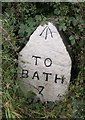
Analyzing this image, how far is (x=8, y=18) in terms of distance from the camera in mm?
3871

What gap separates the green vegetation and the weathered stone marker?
7 centimetres

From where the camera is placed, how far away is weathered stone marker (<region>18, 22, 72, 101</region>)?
3693 mm

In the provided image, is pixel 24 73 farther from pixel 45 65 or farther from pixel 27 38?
pixel 27 38

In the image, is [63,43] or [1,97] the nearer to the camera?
[1,97]

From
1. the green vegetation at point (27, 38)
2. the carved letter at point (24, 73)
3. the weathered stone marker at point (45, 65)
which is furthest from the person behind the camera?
the carved letter at point (24, 73)

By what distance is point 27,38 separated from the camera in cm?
385

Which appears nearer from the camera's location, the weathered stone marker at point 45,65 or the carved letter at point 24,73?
the weathered stone marker at point 45,65

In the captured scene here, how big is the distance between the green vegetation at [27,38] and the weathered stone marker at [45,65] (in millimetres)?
68

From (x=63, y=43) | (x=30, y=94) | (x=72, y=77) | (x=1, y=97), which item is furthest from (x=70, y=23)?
(x=1, y=97)

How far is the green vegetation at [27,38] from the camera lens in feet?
11.7

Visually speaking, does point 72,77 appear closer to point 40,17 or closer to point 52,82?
point 52,82

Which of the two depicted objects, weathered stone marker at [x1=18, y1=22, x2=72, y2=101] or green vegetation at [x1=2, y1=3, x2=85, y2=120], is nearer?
green vegetation at [x1=2, y1=3, x2=85, y2=120]

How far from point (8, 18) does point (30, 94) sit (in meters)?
0.77

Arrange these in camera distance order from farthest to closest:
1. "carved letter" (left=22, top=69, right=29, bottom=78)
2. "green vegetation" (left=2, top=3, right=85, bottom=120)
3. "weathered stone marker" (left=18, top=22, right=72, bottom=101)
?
"carved letter" (left=22, top=69, right=29, bottom=78) < "weathered stone marker" (left=18, top=22, right=72, bottom=101) < "green vegetation" (left=2, top=3, right=85, bottom=120)
